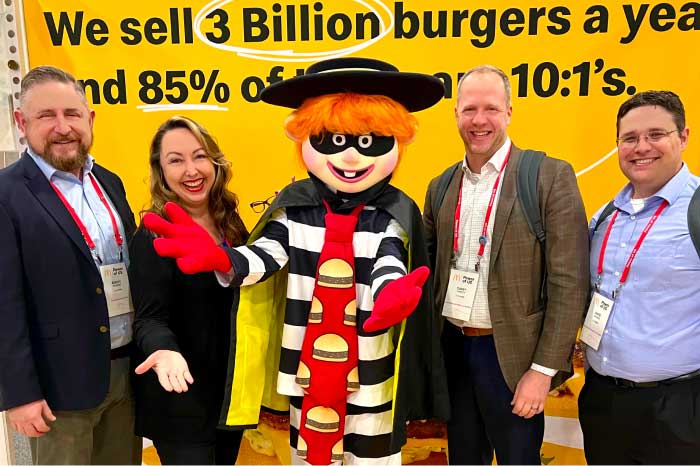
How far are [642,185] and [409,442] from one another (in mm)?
1840

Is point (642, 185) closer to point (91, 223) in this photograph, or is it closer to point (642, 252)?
point (642, 252)

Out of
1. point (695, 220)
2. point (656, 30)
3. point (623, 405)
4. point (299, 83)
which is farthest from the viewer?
point (656, 30)

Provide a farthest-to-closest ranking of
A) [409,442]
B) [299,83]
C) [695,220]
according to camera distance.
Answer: [409,442]
[695,220]
[299,83]

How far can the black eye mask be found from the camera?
152cm

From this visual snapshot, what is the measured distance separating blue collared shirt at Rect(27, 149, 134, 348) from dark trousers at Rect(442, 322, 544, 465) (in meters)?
1.26

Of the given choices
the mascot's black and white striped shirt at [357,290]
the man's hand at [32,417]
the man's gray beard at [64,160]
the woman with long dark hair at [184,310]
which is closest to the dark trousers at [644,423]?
the mascot's black and white striped shirt at [357,290]

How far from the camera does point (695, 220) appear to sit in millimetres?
1626

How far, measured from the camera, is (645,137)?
1.71m

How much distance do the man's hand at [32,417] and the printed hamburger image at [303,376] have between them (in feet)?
2.91

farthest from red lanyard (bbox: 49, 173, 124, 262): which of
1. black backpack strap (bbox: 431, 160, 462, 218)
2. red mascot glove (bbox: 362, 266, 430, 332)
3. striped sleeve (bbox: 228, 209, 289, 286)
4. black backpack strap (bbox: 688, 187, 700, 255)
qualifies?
black backpack strap (bbox: 688, 187, 700, 255)

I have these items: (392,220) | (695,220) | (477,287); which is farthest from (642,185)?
(392,220)

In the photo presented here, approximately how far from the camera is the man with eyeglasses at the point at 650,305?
1.66m

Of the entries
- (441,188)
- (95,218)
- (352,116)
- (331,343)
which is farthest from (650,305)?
(95,218)

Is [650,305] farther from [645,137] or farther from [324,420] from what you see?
[324,420]
